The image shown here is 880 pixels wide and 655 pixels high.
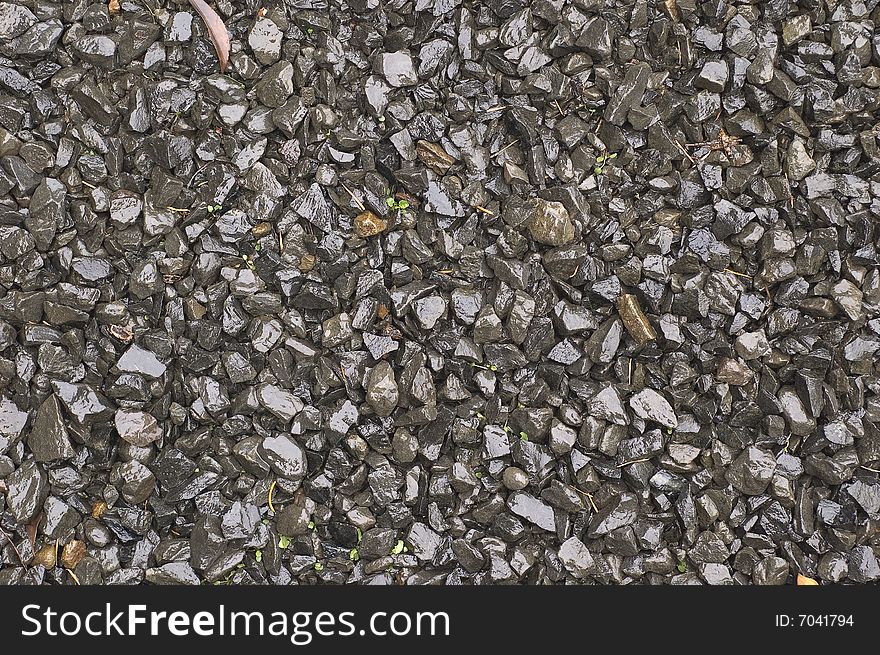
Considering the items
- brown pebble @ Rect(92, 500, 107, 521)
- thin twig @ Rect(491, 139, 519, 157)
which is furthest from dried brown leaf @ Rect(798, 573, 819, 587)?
brown pebble @ Rect(92, 500, 107, 521)

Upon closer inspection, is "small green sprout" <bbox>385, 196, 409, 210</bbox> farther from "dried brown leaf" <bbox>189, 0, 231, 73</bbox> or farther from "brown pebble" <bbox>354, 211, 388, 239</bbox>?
"dried brown leaf" <bbox>189, 0, 231, 73</bbox>

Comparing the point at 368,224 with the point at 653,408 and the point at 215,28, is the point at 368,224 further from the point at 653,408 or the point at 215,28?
the point at 653,408

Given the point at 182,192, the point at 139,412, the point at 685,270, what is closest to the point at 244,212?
the point at 182,192

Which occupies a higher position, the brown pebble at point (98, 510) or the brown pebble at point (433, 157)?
the brown pebble at point (433, 157)

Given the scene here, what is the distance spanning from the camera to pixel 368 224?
1.23 meters

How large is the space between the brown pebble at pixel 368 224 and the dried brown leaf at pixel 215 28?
37 cm

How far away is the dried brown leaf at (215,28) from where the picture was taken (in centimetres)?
123

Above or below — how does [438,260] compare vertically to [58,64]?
below

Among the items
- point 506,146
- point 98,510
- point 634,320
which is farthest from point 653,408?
point 98,510

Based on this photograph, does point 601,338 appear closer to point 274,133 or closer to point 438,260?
point 438,260

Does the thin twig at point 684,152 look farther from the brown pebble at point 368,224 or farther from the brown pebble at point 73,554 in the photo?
the brown pebble at point 73,554

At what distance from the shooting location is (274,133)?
4.09 ft

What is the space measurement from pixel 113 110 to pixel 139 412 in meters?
0.54

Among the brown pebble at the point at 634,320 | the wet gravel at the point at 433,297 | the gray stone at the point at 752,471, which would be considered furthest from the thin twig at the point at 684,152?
the gray stone at the point at 752,471
